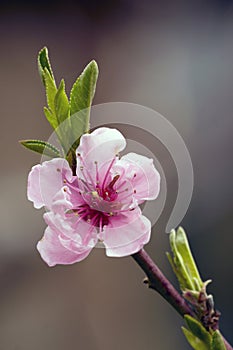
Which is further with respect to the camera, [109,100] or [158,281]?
[109,100]

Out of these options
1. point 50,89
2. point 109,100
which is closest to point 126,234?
point 50,89

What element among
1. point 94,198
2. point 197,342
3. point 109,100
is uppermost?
point 94,198

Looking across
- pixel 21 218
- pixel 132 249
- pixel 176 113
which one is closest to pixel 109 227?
pixel 132 249

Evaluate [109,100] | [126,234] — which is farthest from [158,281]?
[109,100]

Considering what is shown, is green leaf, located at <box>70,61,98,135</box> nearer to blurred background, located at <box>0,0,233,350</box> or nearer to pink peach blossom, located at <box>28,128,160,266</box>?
pink peach blossom, located at <box>28,128,160,266</box>

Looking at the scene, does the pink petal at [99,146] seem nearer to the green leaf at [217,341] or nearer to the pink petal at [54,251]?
the pink petal at [54,251]

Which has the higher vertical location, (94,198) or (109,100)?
(94,198)

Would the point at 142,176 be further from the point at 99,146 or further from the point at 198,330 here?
the point at 198,330
